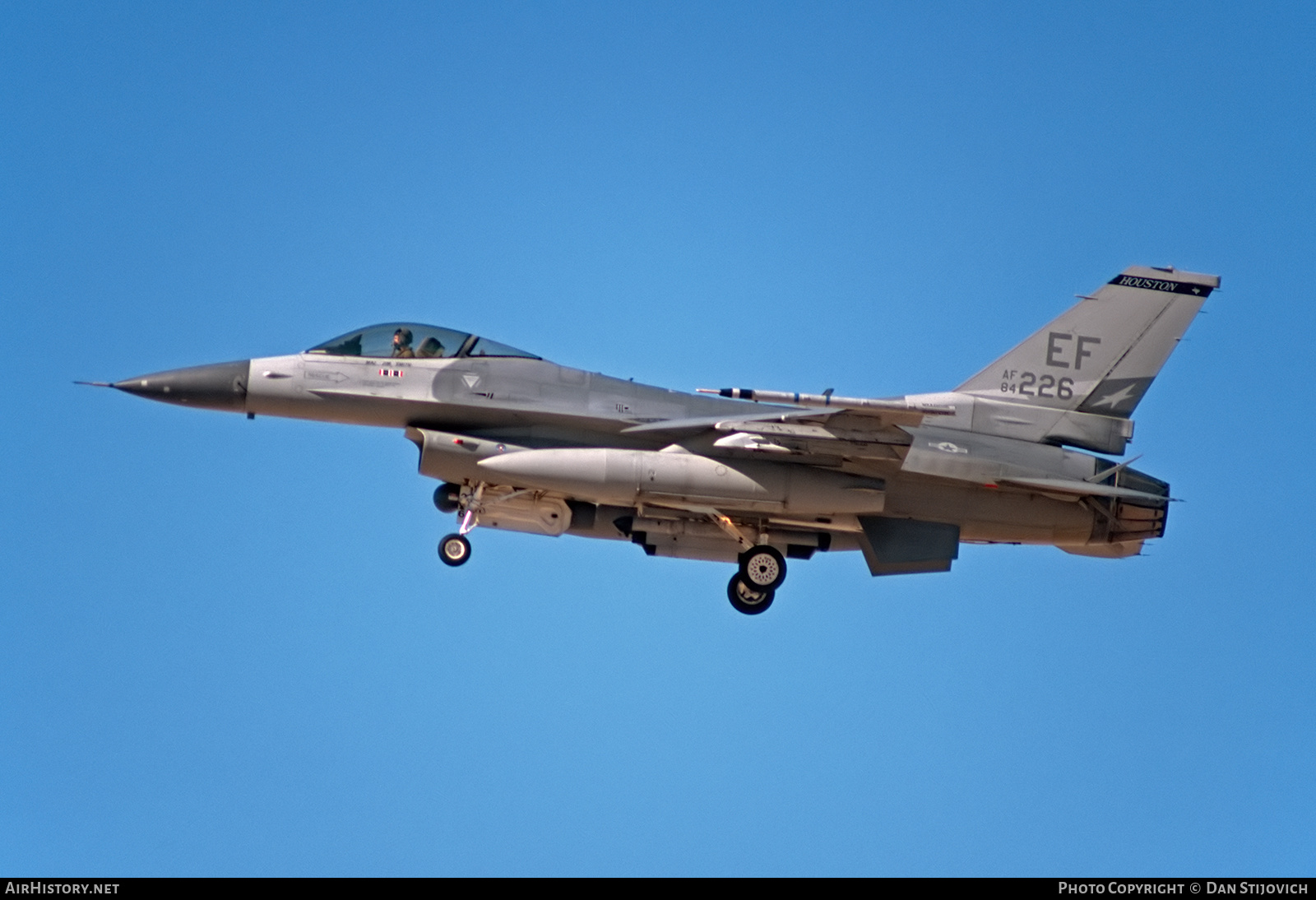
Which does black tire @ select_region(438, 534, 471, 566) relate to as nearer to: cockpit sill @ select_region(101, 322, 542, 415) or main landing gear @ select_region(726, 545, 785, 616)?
cockpit sill @ select_region(101, 322, 542, 415)

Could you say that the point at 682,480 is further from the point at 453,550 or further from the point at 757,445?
the point at 453,550

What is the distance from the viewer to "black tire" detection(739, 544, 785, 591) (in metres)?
20.0

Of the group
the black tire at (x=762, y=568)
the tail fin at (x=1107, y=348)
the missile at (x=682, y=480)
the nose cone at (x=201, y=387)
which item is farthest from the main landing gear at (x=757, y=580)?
the nose cone at (x=201, y=387)

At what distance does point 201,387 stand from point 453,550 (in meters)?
3.41

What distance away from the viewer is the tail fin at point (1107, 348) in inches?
798

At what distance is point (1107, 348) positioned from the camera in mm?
20406

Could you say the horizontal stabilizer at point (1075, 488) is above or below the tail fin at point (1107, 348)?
below

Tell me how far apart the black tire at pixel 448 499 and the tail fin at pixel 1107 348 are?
6.05 metres

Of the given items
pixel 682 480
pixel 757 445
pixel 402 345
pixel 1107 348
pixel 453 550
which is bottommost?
pixel 453 550

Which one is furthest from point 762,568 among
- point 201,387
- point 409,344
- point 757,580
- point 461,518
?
point 201,387

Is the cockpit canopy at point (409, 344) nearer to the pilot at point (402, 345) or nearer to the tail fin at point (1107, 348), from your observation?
the pilot at point (402, 345)

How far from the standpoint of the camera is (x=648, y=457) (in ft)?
62.0
